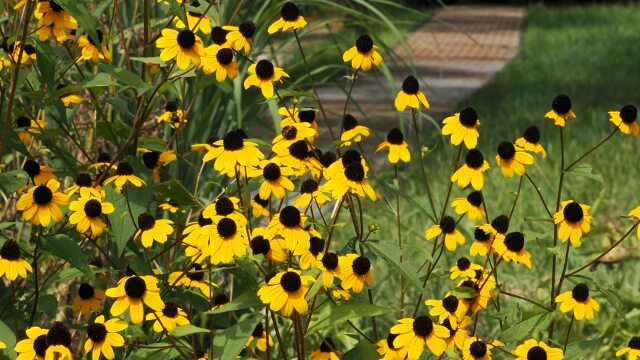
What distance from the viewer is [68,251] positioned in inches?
91.4

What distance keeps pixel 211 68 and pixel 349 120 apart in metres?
0.36

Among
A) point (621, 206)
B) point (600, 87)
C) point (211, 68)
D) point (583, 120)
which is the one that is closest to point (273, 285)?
Result: point (211, 68)

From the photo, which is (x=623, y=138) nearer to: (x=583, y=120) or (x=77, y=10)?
(x=583, y=120)

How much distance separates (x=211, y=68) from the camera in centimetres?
236

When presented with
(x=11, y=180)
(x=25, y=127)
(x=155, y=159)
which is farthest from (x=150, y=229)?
(x=25, y=127)

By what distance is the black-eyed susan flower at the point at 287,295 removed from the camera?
6.48 feet

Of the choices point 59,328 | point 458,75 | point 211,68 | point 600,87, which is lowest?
point 458,75

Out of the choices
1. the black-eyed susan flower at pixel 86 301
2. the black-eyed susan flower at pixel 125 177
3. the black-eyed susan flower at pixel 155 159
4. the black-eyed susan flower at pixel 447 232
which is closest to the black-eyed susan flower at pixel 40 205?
the black-eyed susan flower at pixel 125 177

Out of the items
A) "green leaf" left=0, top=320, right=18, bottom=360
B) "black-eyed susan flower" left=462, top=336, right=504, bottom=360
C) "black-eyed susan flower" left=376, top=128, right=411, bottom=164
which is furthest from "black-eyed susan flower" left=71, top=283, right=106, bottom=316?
"black-eyed susan flower" left=462, top=336, right=504, bottom=360

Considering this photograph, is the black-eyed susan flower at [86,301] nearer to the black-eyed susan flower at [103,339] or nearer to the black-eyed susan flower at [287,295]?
the black-eyed susan flower at [103,339]

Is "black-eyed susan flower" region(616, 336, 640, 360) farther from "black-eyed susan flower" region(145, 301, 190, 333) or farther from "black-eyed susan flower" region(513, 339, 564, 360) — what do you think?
"black-eyed susan flower" region(145, 301, 190, 333)

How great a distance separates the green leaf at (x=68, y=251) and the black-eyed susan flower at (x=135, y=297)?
0.78ft

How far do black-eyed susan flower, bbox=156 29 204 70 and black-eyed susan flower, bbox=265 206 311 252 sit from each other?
Answer: 1.49 ft

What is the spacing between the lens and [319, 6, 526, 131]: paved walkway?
30.3 feet
